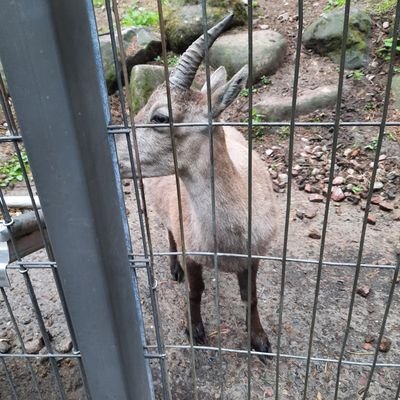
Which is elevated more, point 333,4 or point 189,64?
point 189,64

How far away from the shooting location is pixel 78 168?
1360mm

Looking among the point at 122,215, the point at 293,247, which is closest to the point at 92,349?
the point at 122,215

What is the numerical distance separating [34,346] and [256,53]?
14.4ft

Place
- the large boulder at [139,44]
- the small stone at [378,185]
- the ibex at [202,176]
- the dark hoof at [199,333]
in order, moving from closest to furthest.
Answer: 1. the ibex at [202,176]
2. the dark hoof at [199,333]
3. the small stone at [378,185]
4. the large boulder at [139,44]

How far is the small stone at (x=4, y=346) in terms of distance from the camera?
296 cm

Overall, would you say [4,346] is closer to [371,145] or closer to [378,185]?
[378,185]

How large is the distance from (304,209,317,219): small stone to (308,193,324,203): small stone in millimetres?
142

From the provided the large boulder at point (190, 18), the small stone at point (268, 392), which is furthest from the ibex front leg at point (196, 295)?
the large boulder at point (190, 18)

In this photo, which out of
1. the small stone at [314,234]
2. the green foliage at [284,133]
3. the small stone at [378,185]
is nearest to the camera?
the small stone at [314,234]

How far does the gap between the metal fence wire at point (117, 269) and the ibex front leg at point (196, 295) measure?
9 centimetres

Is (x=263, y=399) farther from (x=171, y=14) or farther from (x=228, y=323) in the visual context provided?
(x=171, y=14)

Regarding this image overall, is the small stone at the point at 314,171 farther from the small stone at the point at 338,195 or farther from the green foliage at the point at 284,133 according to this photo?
the green foliage at the point at 284,133

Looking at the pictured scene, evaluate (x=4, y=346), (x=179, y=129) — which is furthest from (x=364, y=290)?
(x=4, y=346)

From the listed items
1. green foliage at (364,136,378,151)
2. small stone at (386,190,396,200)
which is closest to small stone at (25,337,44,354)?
small stone at (386,190,396,200)
